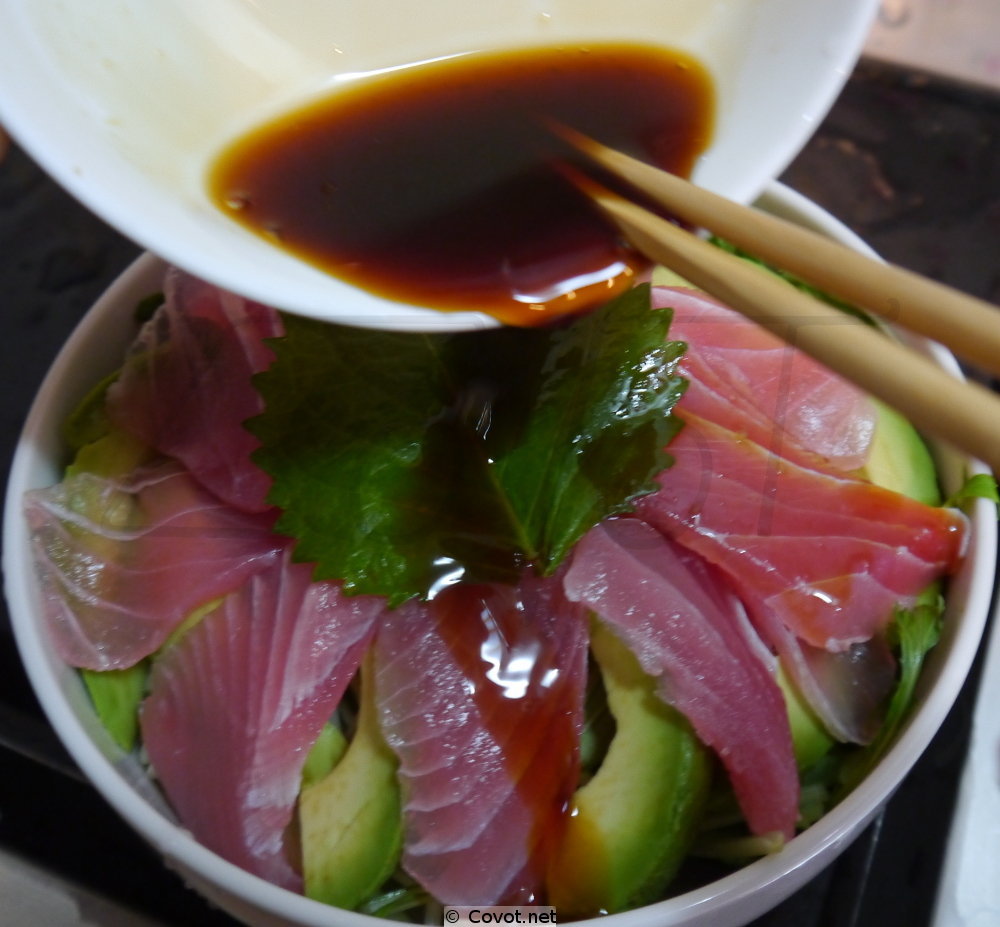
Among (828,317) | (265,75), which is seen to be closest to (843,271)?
(828,317)

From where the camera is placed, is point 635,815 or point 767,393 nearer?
point 635,815

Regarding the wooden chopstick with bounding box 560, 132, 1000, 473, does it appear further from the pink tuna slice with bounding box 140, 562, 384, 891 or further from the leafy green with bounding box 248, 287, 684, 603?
the pink tuna slice with bounding box 140, 562, 384, 891

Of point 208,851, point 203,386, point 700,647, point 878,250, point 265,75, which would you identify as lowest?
point 208,851

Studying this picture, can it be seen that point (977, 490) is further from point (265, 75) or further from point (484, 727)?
point (265, 75)

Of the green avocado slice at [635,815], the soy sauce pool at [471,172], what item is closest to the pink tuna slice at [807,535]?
the green avocado slice at [635,815]

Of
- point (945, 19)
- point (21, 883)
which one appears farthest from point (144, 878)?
point (945, 19)

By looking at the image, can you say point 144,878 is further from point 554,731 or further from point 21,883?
point 554,731
